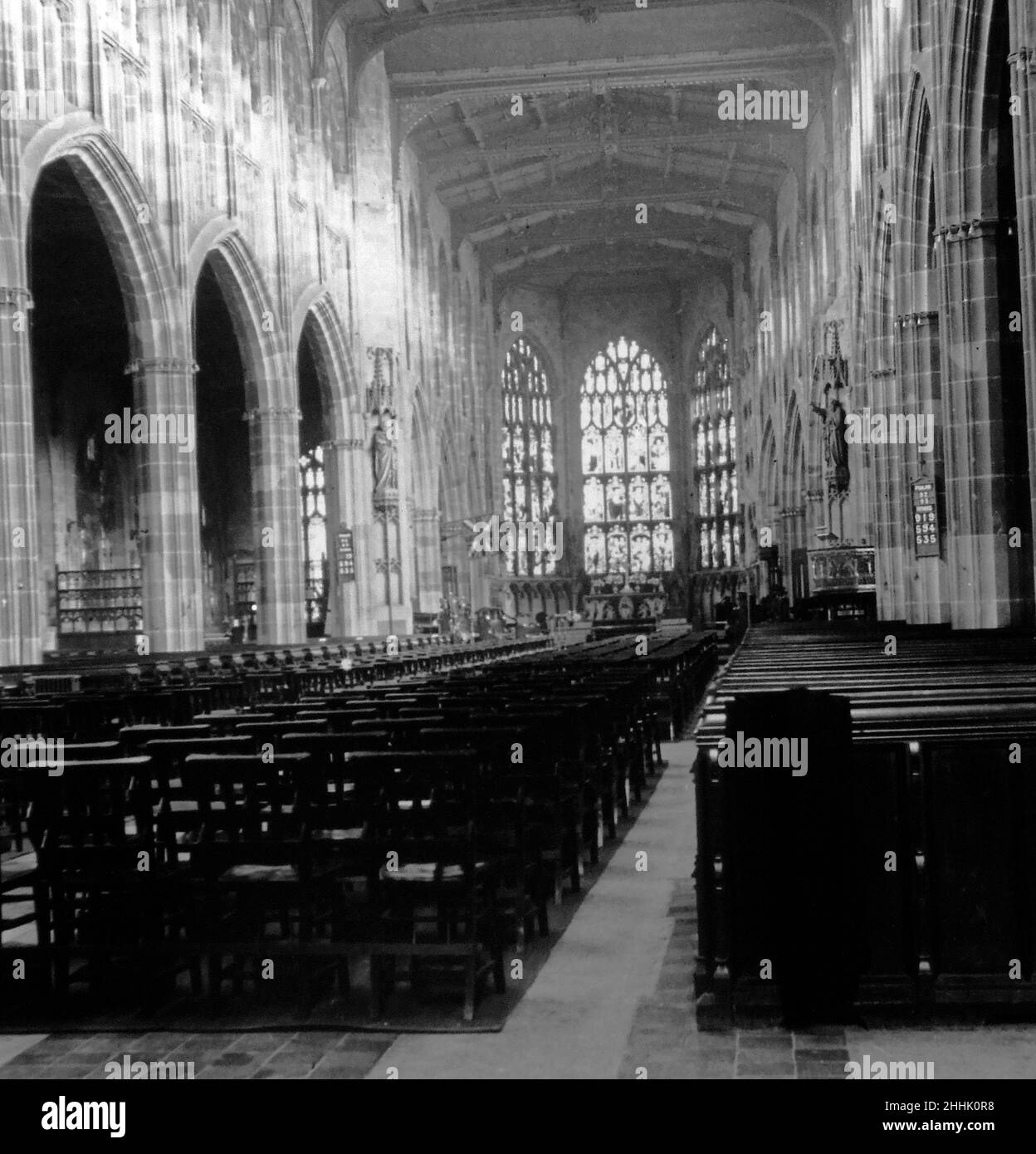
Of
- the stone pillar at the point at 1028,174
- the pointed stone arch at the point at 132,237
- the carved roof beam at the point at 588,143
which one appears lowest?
the stone pillar at the point at 1028,174

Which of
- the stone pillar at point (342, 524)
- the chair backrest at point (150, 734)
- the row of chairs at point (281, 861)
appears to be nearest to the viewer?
the row of chairs at point (281, 861)

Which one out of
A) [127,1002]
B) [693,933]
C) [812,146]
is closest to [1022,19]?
[693,933]

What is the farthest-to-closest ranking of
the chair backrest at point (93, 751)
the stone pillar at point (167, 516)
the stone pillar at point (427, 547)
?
the stone pillar at point (427, 547), the stone pillar at point (167, 516), the chair backrest at point (93, 751)

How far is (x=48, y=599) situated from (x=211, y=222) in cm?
1057

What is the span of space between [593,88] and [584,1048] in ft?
117

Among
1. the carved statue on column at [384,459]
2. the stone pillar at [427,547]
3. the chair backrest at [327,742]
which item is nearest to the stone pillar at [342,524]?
the carved statue on column at [384,459]

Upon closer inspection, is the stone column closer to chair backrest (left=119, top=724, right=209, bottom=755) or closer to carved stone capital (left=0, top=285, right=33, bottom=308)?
chair backrest (left=119, top=724, right=209, bottom=755)

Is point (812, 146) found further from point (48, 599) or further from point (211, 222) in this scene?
point (48, 599)

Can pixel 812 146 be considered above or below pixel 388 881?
above

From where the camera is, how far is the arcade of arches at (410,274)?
623 inches

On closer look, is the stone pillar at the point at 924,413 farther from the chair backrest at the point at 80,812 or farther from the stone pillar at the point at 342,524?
the stone pillar at the point at 342,524

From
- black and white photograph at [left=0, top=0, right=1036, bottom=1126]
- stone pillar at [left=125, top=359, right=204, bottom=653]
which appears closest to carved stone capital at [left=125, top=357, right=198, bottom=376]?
stone pillar at [left=125, top=359, right=204, bottom=653]

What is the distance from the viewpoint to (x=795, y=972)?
5078mm

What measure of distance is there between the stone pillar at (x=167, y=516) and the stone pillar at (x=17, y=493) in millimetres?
5332
